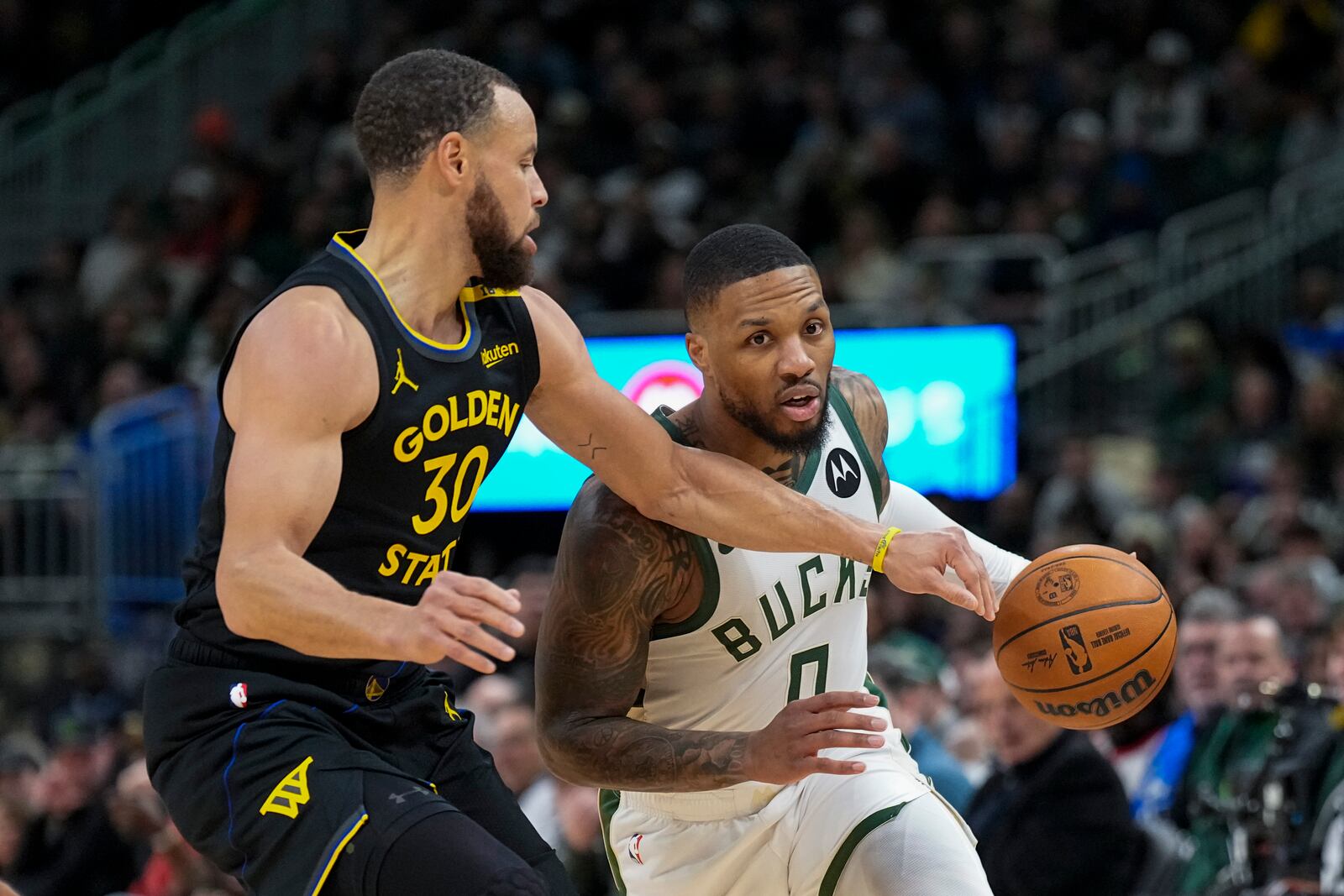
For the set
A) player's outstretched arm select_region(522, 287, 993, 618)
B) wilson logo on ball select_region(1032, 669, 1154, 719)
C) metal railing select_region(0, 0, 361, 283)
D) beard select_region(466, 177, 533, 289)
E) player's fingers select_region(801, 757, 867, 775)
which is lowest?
player's fingers select_region(801, 757, 867, 775)

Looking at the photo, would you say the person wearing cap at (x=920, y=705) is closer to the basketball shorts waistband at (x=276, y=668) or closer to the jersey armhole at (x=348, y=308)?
the basketball shorts waistband at (x=276, y=668)

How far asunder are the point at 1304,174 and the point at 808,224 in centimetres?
352

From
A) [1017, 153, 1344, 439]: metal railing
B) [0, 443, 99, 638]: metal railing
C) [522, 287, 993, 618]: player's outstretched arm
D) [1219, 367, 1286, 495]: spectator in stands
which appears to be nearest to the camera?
[522, 287, 993, 618]: player's outstretched arm

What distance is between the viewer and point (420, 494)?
3.89 meters

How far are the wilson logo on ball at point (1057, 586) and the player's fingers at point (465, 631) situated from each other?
72.3 inches

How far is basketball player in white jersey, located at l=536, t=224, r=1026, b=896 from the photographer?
14.8ft

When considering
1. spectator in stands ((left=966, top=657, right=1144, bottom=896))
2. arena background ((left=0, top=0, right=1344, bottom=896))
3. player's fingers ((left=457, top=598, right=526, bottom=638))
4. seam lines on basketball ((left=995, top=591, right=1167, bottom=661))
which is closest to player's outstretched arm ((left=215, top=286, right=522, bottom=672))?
player's fingers ((left=457, top=598, right=526, bottom=638))

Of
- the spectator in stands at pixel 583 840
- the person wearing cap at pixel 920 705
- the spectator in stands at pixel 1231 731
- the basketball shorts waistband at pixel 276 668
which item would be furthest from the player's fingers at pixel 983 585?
the spectator in stands at pixel 583 840

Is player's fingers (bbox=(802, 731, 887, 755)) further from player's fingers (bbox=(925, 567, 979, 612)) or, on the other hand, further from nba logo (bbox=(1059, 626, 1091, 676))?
nba logo (bbox=(1059, 626, 1091, 676))

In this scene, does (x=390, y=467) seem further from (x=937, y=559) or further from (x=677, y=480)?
(x=937, y=559)

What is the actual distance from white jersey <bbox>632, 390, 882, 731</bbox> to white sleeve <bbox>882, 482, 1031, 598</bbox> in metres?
0.29

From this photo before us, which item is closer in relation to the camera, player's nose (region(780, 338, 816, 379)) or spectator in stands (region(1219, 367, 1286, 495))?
player's nose (region(780, 338, 816, 379))

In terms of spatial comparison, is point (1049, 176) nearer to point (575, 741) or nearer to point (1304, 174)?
point (1304, 174)

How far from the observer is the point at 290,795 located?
367 cm
